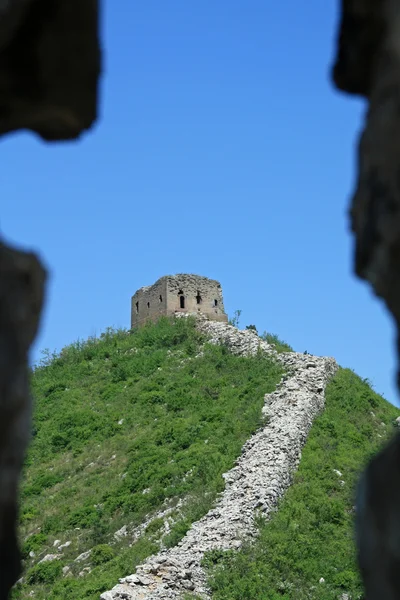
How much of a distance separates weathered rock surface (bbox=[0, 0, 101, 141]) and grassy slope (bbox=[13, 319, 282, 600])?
12.9m

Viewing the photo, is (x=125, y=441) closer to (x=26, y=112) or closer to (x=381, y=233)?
(x=26, y=112)

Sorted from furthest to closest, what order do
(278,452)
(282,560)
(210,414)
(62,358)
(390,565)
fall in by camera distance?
(62,358), (210,414), (278,452), (282,560), (390,565)

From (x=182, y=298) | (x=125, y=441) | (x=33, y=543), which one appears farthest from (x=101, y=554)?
(x=182, y=298)

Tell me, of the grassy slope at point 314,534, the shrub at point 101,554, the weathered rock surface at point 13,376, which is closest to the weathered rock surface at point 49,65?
the weathered rock surface at point 13,376

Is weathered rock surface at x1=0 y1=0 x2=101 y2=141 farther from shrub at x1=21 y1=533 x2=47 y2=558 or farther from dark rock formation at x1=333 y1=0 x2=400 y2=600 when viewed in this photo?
shrub at x1=21 y1=533 x2=47 y2=558

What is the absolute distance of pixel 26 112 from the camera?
4418mm

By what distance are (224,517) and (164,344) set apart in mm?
13663

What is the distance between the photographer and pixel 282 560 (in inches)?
658

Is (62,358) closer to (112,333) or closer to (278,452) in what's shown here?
(112,333)

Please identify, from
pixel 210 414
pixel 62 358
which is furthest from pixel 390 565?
pixel 62 358

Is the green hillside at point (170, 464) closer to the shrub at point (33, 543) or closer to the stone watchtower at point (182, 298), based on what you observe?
the shrub at point (33, 543)

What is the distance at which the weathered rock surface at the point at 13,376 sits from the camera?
3596 millimetres

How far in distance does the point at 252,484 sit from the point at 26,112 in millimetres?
16518

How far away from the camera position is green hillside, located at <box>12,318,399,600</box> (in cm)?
1694
